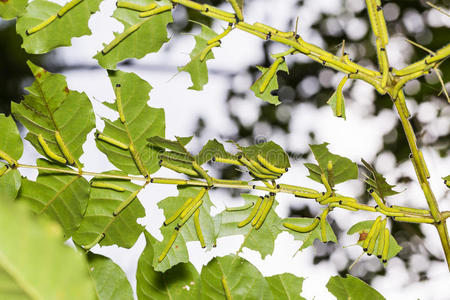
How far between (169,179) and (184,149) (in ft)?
0.11

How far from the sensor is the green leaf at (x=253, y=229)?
1.34 ft

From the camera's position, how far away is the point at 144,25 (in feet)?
1.25

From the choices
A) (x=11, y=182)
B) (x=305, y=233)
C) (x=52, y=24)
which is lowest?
(x=11, y=182)

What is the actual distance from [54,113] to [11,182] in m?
0.07

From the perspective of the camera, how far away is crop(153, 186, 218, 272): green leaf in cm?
39

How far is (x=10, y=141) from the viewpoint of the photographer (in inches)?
15.6

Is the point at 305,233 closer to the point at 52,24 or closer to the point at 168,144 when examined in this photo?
the point at 168,144

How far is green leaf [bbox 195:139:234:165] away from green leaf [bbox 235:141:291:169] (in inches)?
0.7

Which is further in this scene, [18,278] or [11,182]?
[11,182]

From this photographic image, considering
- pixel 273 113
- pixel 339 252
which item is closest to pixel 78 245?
pixel 273 113

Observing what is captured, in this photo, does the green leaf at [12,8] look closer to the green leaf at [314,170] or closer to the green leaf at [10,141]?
the green leaf at [10,141]

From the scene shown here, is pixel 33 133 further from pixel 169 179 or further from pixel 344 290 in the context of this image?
pixel 344 290

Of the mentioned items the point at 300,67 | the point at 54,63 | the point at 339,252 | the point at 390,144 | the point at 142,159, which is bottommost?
the point at 54,63

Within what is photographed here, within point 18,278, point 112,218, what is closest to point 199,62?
point 112,218
